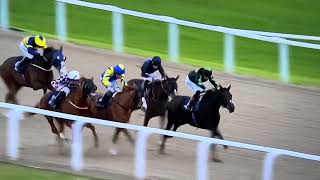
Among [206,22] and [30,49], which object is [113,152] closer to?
[30,49]

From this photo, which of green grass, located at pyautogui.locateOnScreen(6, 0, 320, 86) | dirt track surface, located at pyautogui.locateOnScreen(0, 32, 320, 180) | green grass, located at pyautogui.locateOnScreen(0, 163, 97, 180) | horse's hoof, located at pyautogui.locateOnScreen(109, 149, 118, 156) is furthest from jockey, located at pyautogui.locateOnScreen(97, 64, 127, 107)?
green grass, located at pyautogui.locateOnScreen(6, 0, 320, 86)

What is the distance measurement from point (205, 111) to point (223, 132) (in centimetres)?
125

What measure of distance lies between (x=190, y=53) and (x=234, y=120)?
418cm

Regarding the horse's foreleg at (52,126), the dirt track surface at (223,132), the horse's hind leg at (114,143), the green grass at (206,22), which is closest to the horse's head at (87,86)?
the dirt track surface at (223,132)

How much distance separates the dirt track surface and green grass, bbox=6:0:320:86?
860 millimetres

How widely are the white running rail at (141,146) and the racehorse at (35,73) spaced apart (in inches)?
103

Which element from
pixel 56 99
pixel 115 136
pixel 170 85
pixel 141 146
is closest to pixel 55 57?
pixel 56 99

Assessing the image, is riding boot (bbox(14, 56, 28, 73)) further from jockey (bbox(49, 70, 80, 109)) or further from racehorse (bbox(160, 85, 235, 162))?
racehorse (bbox(160, 85, 235, 162))

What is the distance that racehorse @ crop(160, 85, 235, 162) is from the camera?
38.2ft

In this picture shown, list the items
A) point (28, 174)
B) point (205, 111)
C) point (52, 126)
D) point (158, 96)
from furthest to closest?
point (158, 96) → point (205, 111) → point (52, 126) → point (28, 174)

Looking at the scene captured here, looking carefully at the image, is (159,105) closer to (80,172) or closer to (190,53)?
(80,172)

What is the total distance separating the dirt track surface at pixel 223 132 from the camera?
950 cm

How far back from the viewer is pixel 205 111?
11852 millimetres

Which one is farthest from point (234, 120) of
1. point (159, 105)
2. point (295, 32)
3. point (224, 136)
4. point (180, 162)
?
point (295, 32)
